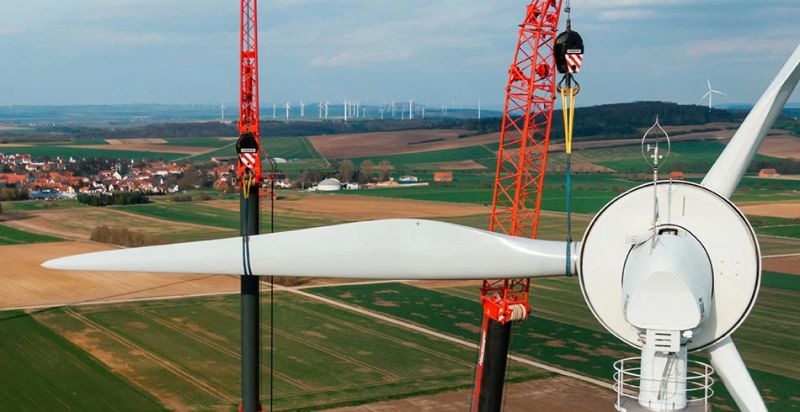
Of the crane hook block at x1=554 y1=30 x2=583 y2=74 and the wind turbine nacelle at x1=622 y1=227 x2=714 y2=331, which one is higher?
the crane hook block at x1=554 y1=30 x2=583 y2=74

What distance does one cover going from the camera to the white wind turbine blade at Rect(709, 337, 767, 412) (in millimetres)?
19578

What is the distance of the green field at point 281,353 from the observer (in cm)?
5388

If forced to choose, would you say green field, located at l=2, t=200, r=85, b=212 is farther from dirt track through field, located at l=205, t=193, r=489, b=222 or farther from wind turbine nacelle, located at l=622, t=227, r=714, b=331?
wind turbine nacelle, located at l=622, t=227, r=714, b=331

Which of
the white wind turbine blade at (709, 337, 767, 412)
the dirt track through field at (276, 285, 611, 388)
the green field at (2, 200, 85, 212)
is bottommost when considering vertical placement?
the dirt track through field at (276, 285, 611, 388)

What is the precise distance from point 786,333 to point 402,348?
26350 millimetres

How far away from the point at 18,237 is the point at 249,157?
8832cm

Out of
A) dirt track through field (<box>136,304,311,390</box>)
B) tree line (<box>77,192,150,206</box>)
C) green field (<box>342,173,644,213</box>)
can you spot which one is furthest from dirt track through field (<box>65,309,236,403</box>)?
green field (<box>342,173,644,213</box>)

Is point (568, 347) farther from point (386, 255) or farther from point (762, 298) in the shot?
point (386, 255)

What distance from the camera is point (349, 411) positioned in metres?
49.9

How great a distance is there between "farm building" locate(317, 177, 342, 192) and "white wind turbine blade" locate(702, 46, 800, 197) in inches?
6470

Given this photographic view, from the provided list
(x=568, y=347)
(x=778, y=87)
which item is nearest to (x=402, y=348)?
(x=568, y=347)

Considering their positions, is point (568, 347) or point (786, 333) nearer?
point (568, 347)

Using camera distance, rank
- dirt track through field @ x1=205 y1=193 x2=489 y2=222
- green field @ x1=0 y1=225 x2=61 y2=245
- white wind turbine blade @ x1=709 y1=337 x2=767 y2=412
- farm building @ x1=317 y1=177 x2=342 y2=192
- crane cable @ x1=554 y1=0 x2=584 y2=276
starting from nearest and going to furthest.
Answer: white wind turbine blade @ x1=709 y1=337 x2=767 y2=412 < crane cable @ x1=554 y1=0 x2=584 y2=276 < green field @ x1=0 y1=225 x2=61 y2=245 < dirt track through field @ x1=205 y1=193 x2=489 y2=222 < farm building @ x1=317 y1=177 x2=342 y2=192

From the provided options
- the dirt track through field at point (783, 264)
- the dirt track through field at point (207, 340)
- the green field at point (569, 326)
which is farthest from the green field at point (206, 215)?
the dirt track through field at point (783, 264)
